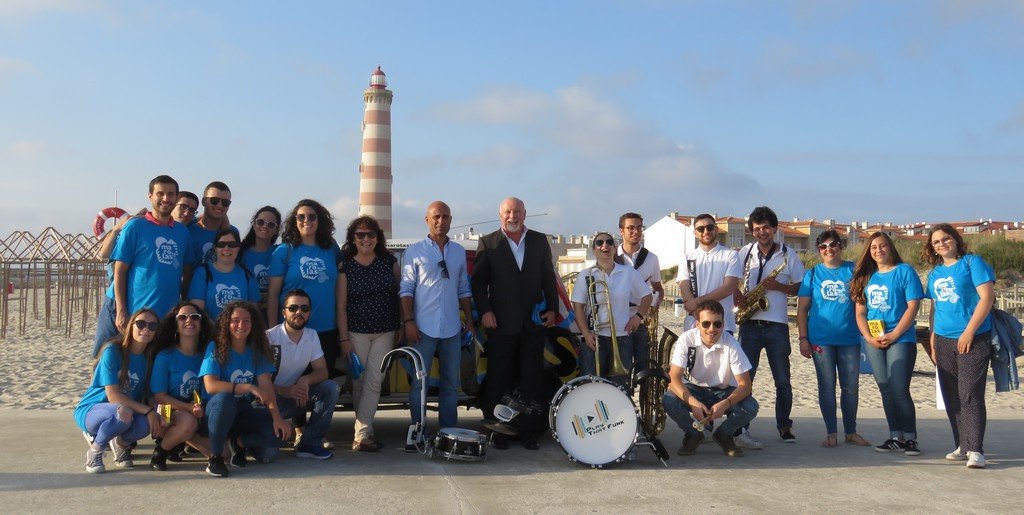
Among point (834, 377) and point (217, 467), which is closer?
point (217, 467)

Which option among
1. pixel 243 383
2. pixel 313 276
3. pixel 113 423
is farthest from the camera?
pixel 313 276

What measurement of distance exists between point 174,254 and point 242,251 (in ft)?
1.89

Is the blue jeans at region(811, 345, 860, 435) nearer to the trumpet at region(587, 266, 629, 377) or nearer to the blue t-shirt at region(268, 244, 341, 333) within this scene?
the trumpet at region(587, 266, 629, 377)

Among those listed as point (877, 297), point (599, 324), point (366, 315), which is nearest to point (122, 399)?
point (366, 315)

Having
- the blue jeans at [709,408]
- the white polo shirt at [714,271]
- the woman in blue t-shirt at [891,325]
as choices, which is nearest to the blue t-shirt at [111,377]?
the blue jeans at [709,408]

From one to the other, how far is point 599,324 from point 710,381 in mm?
969

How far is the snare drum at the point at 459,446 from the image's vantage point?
20.1ft

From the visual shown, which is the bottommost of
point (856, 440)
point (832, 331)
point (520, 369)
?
point (856, 440)

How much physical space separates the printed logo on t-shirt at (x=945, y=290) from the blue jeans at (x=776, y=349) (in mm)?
1189

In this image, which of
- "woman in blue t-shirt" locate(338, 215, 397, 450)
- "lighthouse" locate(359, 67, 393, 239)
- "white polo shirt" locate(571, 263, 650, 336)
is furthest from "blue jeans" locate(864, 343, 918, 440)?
"lighthouse" locate(359, 67, 393, 239)

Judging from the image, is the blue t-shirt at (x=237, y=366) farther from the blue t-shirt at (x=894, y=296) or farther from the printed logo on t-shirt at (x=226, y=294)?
the blue t-shirt at (x=894, y=296)

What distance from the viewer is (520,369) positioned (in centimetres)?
688

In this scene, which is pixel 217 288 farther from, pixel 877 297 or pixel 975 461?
pixel 975 461

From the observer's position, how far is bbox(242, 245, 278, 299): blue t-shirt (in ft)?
22.4
